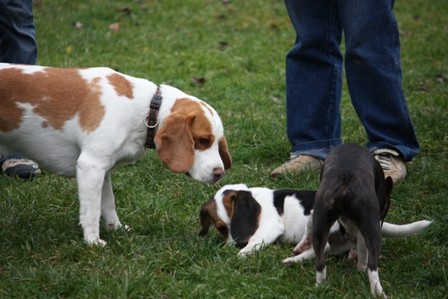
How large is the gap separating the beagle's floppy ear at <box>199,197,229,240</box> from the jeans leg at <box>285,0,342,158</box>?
5.27ft

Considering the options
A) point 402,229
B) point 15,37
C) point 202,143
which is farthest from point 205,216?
point 15,37

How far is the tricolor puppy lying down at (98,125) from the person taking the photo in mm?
4402

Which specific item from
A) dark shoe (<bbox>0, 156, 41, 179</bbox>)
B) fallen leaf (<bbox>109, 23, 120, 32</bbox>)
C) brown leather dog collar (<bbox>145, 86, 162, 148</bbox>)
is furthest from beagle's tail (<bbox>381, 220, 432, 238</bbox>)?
fallen leaf (<bbox>109, 23, 120, 32</bbox>)

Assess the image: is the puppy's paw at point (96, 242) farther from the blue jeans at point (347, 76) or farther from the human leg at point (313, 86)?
the blue jeans at point (347, 76)

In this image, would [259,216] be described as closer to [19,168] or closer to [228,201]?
[228,201]

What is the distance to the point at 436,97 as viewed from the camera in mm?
8047

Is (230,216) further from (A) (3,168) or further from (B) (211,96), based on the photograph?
(B) (211,96)

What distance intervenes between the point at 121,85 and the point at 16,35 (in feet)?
6.16

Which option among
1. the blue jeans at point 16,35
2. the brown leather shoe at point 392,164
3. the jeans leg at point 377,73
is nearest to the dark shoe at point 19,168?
the blue jeans at point 16,35

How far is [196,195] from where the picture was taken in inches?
219

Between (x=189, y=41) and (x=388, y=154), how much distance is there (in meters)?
4.86

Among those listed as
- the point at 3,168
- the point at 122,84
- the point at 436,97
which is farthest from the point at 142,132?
the point at 436,97

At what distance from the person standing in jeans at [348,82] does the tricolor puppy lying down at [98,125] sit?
164cm

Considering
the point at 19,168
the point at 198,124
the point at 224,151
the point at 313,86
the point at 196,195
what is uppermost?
the point at 198,124
